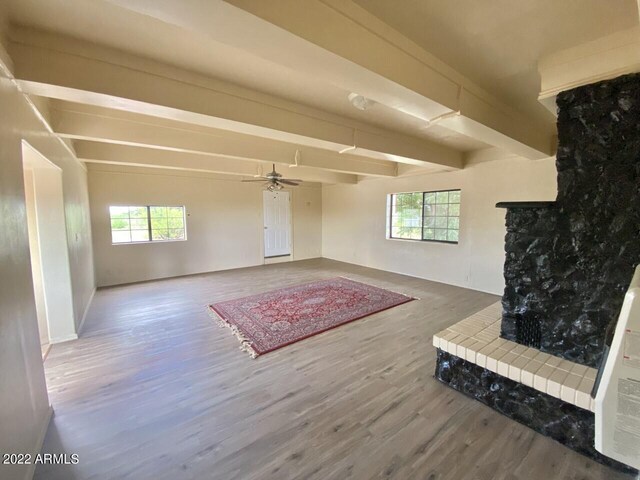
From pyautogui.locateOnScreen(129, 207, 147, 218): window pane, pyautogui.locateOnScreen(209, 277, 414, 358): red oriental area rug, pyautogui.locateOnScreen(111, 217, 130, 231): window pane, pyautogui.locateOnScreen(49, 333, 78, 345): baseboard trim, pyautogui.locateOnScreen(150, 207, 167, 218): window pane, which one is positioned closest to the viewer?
pyautogui.locateOnScreen(49, 333, 78, 345): baseboard trim

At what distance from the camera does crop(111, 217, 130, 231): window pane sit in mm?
5523

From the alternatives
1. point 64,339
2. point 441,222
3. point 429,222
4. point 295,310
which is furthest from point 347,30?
point 429,222

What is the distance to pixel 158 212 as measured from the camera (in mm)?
6004

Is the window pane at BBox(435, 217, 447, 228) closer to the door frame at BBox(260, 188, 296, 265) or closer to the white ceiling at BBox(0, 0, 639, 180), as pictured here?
the white ceiling at BBox(0, 0, 639, 180)

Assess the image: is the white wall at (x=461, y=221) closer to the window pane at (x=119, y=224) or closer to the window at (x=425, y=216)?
the window at (x=425, y=216)

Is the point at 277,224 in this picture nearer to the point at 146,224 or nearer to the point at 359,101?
the point at 146,224

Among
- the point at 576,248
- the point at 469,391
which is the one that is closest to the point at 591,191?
the point at 576,248

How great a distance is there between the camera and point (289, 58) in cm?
149

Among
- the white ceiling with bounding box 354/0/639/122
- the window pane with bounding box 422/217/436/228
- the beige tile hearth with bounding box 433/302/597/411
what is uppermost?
the white ceiling with bounding box 354/0/639/122

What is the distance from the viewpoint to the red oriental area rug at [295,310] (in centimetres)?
322

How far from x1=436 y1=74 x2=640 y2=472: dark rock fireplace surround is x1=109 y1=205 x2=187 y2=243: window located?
601 centimetres

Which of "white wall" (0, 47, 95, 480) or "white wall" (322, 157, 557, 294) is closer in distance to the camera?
"white wall" (0, 47, 95, 480)

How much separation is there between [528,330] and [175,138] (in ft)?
13.4

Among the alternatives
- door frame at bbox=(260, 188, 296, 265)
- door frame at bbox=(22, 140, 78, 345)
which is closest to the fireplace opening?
door frame at bbox=(22, 140, 78, 345)
